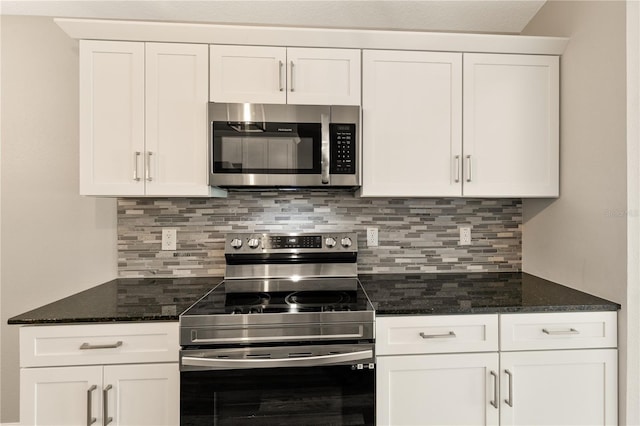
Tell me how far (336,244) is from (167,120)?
1.11 meters

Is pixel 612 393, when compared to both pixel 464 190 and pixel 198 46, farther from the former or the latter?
pixel 198 46

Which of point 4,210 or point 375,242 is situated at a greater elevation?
→ point 4,210

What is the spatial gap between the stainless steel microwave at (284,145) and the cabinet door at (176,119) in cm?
10

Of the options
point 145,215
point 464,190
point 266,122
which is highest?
point 266,122

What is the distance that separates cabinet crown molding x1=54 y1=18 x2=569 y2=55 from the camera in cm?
163

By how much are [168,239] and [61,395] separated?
887 mm

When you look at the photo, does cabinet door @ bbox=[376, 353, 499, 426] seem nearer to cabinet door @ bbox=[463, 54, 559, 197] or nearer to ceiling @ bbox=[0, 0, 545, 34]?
cabinet door @ bbox=[463, 54, 559, 197]

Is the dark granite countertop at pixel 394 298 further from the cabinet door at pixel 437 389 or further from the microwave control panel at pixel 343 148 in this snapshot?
the microwave control panel at pixel 343 148

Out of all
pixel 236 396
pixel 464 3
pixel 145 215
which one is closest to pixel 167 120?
pixel 145 215

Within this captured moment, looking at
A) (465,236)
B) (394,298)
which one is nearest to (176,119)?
(394,298)

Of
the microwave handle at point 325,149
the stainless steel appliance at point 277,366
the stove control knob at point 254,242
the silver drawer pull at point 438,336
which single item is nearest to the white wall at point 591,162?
the silver drawer pull at point 438,336

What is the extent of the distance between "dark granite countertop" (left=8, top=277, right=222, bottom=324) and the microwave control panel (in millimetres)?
944

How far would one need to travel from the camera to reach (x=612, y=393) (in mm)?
1472

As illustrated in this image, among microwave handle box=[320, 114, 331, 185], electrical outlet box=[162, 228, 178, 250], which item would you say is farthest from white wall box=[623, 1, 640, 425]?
electrical outlet box=[162, 228, 178, 250]
